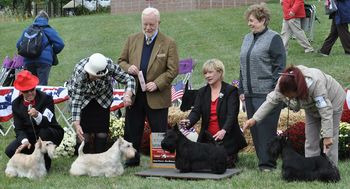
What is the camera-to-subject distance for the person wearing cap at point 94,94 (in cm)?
641

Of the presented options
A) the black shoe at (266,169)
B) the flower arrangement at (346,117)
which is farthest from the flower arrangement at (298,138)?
the black shoe at (266,169)

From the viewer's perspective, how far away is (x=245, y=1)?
81.0 feet

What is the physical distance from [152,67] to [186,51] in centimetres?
927

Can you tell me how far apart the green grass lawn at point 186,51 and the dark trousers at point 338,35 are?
0.24 m

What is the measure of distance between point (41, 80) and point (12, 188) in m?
4.13

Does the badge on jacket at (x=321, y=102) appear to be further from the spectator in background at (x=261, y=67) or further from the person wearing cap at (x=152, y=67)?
the person wearing cap at (x=152, y=67)

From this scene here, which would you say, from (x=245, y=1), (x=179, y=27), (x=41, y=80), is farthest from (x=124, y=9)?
(x=41, y=80)

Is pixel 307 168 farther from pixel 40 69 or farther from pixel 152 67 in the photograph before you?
pixel 40 69

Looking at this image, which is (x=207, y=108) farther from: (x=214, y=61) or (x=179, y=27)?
(x=179, y=27)

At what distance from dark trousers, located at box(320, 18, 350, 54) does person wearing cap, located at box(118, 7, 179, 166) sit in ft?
23.4

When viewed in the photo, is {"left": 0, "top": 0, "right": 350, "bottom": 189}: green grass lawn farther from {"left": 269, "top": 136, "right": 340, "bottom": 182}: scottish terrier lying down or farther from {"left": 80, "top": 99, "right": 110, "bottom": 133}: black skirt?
{"left": 80, "top": 99, "right": 110, "bottom": 133}: black skirt

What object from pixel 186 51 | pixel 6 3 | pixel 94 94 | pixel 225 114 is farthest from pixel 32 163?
pixel 6 3

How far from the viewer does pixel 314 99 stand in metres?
5.64

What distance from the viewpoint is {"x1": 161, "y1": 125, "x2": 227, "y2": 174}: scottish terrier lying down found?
20.6 ft
